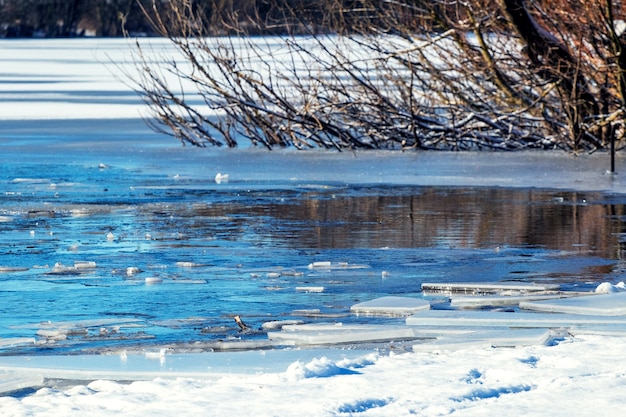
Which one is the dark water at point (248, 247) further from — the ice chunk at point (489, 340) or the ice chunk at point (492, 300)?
the ice chunk at point (489, 340)

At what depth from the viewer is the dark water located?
5.54m

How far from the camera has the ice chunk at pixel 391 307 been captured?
5465mm

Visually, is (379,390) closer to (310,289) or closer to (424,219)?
(310,289)

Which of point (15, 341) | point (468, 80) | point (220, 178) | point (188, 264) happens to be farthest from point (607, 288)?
point (468, 80)

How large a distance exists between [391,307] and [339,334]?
60 cm

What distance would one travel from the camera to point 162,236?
7945mm

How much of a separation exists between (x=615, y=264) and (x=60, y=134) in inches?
413

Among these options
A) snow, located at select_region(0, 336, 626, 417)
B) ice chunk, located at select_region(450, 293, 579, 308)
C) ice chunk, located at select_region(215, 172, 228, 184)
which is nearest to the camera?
snow, located at select_region(0, 336, 626, 417)

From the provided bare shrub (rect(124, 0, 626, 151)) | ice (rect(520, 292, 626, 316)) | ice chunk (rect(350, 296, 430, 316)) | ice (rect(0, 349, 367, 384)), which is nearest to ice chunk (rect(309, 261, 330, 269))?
ice chunk (rect(350, 296, 430, 316))

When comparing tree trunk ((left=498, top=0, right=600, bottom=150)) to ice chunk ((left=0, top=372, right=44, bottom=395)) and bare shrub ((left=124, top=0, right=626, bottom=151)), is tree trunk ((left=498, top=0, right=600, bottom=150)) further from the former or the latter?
ice chunk ((left=0, top=372, right=44, bottom=395))

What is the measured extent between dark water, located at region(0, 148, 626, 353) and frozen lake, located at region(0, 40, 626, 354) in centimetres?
2

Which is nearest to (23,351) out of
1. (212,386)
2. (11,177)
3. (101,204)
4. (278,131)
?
(212,386)

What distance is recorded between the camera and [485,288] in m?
6.07

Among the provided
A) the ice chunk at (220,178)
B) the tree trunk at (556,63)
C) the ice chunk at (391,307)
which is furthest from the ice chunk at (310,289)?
the tree trunk at (556,63)
